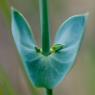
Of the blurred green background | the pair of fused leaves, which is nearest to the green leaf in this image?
the blurred green background

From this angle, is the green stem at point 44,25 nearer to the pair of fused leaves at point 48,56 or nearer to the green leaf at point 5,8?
the pair of fused leaves at point 48,56

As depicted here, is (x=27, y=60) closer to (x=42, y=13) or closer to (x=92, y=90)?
(x=42, y=13)

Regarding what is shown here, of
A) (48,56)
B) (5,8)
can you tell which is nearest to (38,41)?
(5,8)

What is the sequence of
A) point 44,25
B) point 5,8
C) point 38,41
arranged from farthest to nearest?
point 38,41 → point 5,8 → point 44,25

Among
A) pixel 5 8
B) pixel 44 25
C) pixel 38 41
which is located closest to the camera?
pixel 44 25

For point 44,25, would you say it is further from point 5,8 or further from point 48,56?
point 5,8

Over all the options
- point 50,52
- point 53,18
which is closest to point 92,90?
point 50,52
